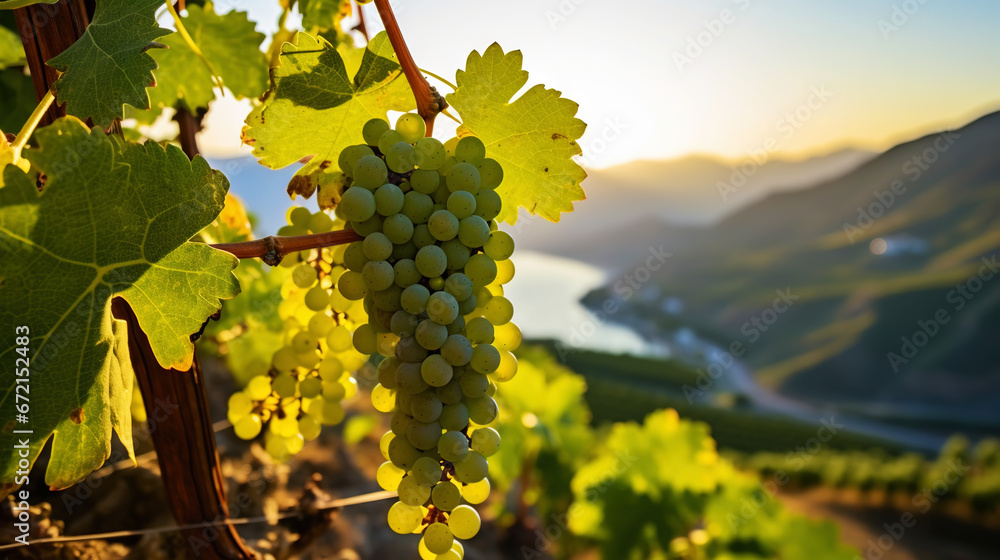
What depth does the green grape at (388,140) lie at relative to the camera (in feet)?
1.45

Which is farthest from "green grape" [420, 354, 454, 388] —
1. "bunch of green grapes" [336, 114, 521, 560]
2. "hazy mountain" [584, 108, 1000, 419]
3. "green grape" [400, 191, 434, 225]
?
"hazy mountain" [584, 108, 1000, 419]

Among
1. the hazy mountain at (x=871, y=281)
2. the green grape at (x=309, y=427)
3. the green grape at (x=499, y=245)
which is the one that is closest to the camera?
the green grape at (x=499, y=245)

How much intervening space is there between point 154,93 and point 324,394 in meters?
0.46

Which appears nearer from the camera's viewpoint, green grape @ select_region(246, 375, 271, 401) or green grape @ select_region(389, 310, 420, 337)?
green grape @ select_region(389, 310, 420, 337)

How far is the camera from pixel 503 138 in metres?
0.50

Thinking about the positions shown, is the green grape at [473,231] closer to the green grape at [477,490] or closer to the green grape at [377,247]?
the green grape at [377,247]

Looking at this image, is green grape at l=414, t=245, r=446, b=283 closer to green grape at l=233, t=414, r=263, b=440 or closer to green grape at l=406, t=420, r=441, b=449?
green grape at l=406, t=420, r=441, b=449

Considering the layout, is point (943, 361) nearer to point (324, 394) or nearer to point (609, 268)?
point (609, 268)

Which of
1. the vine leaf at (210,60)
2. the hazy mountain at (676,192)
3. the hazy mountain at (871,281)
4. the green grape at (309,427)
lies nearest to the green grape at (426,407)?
the green grape at (309,427)

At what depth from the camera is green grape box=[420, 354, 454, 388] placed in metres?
0.40

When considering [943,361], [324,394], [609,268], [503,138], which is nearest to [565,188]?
[503,138]

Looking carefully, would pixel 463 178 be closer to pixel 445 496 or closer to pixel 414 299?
Answer: pixel 414 299

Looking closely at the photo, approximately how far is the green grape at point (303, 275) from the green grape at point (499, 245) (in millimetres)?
173

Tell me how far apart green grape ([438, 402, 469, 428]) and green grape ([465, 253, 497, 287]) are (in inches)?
3.6
